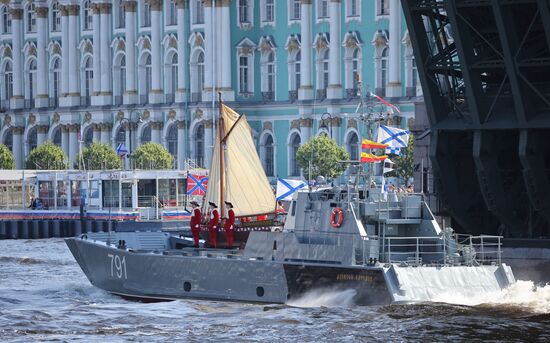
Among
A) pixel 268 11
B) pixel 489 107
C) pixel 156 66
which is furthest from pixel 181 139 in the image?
pixel 489 107

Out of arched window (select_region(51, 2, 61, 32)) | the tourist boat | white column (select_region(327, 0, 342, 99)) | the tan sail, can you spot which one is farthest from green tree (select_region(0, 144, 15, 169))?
the tourist boat

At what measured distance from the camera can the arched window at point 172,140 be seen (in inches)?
4670

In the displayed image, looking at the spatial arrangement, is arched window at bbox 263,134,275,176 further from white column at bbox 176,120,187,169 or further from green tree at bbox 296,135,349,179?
green tree at bbox 296,135,349,179

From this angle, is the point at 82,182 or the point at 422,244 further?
the point at 82,182

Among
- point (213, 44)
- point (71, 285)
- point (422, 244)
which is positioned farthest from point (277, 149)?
point (422, 244)

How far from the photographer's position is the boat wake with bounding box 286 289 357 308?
173ft

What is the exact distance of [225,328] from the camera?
164ft

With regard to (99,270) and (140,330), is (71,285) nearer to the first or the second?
(99,270)

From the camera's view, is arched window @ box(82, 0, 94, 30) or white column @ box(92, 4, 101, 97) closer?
white column @ box(92, 4, 101, 97)

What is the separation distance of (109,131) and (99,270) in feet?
202

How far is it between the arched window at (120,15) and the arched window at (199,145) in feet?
31.2

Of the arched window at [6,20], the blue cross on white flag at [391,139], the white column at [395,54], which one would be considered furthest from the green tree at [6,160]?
the blue cross on white flag at [391,139]

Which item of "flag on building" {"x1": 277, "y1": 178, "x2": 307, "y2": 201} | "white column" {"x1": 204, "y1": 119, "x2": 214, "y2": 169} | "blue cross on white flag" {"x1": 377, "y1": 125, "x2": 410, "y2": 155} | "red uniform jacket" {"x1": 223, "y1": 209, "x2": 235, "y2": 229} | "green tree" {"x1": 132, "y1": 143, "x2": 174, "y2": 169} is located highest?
"white column" {"x1": 204, "y1": 119, "x2": 214, "y2": 169}

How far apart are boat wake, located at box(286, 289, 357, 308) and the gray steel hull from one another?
0.12 metres
